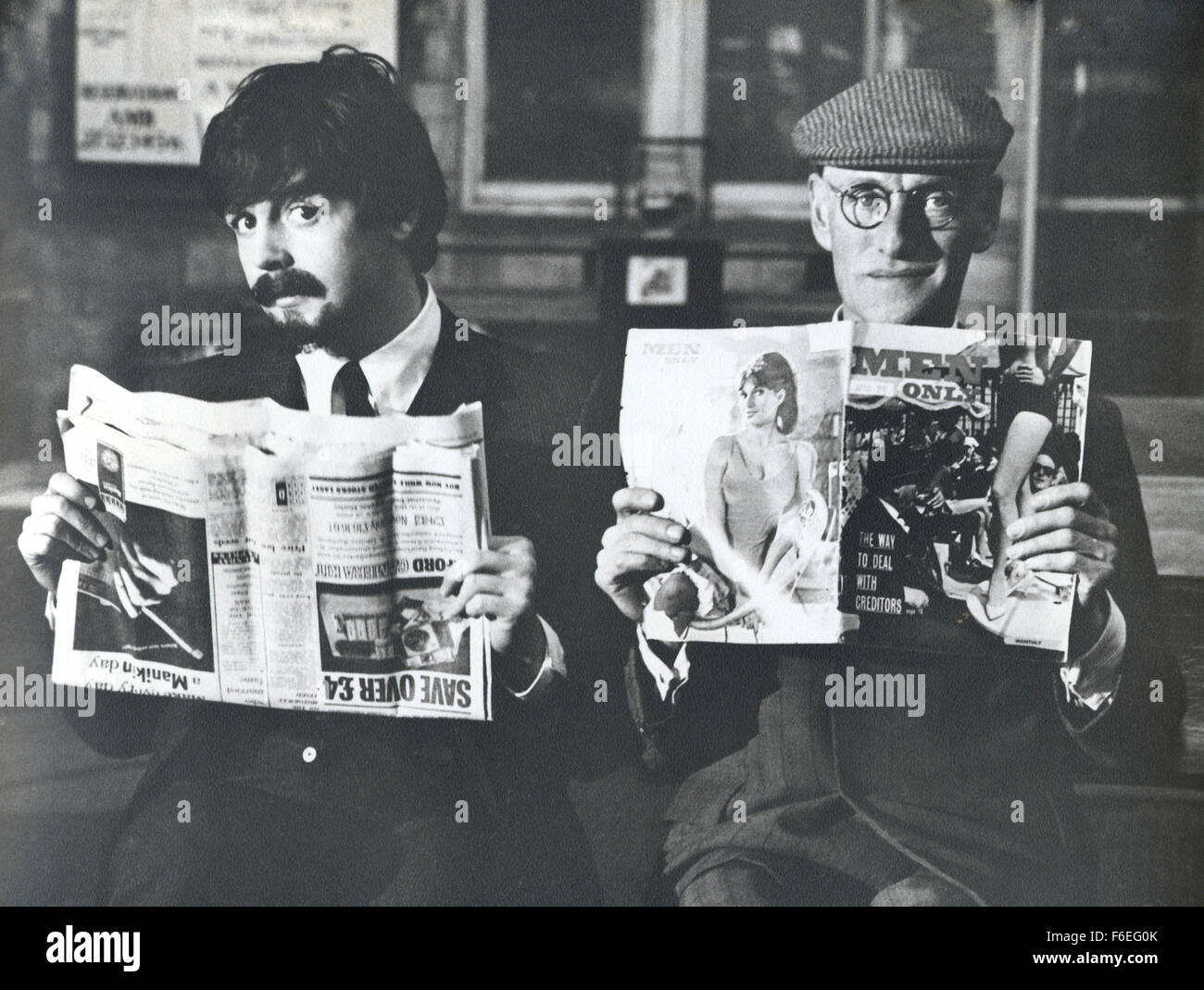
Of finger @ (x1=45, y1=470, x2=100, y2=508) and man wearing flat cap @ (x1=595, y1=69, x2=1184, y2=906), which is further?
finger @ (x1=45, y1=470, x2=100, y2=508)

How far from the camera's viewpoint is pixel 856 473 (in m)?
3.24

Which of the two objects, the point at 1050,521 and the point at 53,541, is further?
the point at 53,541

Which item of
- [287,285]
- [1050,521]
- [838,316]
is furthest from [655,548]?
[287,285]

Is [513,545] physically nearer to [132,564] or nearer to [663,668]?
[663,668]

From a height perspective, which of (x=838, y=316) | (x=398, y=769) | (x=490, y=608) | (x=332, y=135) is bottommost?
(x=398, y=769)

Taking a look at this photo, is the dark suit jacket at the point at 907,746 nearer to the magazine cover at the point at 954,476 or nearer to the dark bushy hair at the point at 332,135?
the magazine cover at the point at 954,476

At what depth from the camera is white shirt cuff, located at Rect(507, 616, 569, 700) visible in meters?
3.30

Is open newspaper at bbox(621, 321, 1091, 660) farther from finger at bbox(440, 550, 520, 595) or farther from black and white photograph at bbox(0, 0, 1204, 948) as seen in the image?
finger at bbox(440, 550, 520, 595)

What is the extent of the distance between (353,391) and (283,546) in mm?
421

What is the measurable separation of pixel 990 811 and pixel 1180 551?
0.81 m

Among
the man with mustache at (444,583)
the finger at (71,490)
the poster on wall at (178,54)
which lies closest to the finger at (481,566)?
the man with mustache at (444,583)

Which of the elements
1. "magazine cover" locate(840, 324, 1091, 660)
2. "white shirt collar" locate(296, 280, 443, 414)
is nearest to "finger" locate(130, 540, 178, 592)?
"white shirt collar" locate(296, 280, 443, 414)

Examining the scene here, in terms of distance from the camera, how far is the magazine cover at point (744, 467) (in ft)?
10.7
